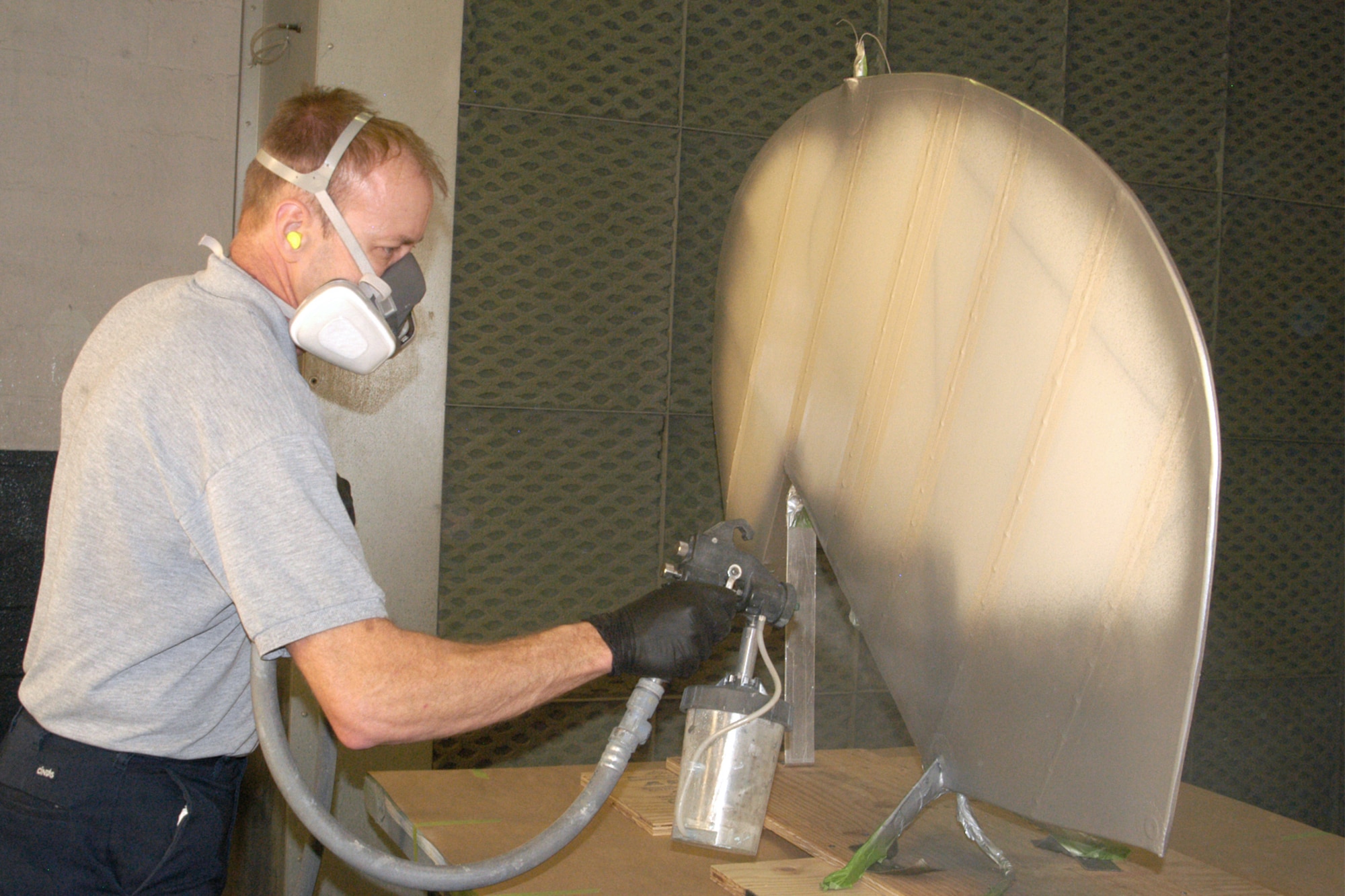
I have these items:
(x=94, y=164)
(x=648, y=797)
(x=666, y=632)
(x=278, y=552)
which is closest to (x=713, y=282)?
(x=648, y=797)

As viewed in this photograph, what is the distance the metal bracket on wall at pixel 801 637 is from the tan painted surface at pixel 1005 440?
0.11m

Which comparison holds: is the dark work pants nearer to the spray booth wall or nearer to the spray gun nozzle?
the spray gun nozzle

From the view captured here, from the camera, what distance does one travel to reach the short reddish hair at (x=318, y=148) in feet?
4.69

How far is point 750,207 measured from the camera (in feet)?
6.73

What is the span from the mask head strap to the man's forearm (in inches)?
19.6

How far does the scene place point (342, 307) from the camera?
1.43 m

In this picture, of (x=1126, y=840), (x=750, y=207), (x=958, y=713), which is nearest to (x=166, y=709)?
(x=958, y=713)

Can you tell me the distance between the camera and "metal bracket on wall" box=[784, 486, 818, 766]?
74.8 inches

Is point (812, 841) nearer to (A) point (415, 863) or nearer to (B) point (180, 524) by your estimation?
(A) point (415, 863)

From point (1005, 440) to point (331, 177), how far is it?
0.92m

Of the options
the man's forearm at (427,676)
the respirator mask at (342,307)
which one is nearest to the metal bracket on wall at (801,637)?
the man's forearm at (427,676)

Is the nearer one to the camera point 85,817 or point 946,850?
point 85,817

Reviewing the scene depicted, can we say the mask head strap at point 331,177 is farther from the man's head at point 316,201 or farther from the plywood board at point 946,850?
the plywood board at point 946,850

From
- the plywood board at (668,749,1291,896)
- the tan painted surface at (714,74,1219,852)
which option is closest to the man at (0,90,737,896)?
the tan painted surface at (714,74,1219,852)
